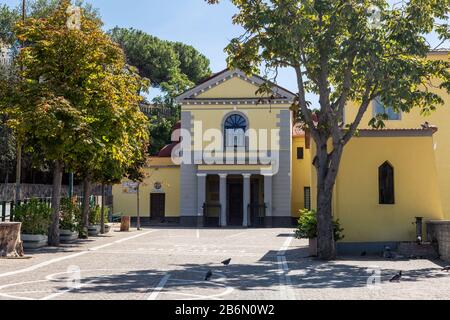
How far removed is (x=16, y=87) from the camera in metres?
19.9

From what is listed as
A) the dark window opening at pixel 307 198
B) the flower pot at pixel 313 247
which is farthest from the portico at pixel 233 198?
the flower pot at pixel 313 247

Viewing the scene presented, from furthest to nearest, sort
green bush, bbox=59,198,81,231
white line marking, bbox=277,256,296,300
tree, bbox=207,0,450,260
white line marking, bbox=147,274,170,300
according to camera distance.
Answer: green bush, bbox=59,198,81,231 → tree, bbox=207,0,450,260 → white line marking, bbox=277,256,296,300 → white line marking, bbox=147,274,170,300

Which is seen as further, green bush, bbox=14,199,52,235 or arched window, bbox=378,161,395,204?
green bush, bbox=14,199,52,235

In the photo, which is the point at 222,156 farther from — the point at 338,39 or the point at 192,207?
the point at 338,39

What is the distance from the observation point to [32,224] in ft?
67.3

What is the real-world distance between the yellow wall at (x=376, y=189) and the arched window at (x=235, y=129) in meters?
21.3

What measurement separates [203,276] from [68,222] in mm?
13053

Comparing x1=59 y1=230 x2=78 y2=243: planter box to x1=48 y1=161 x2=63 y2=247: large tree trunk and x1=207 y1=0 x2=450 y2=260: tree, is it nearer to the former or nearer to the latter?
x1=48 y1=161 x2=63 y2=247: large tree trunk

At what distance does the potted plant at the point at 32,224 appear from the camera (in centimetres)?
2008

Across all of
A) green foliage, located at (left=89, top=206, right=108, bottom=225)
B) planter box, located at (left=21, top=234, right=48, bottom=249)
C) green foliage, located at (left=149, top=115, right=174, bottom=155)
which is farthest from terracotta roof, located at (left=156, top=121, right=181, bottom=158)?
planter box, located at (left=21, top=234, right=48, bottom=249)

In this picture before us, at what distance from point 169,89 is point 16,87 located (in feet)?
125

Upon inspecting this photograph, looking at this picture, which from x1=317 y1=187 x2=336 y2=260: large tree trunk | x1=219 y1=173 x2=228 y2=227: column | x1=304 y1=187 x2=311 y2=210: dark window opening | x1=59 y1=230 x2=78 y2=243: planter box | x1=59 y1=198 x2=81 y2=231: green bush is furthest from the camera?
x1=304 y1=187 x2=311 y2=210: dark window opening

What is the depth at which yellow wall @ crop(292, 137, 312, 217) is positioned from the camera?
4134 cm
